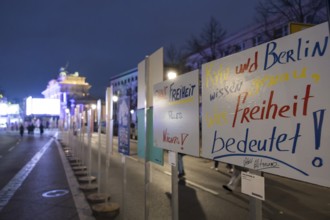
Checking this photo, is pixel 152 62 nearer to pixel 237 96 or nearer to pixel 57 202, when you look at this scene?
pixel 237 96

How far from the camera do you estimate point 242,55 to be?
276 cm

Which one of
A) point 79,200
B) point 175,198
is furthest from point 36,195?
point 175,198

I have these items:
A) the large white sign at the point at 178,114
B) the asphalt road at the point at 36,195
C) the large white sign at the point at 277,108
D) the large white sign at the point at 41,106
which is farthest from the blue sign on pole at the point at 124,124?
the large white sign at the point at 41,106

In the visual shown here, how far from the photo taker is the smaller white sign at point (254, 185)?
8.34 ft

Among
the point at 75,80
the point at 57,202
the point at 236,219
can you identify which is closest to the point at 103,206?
the point at 57,202

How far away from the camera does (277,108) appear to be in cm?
237

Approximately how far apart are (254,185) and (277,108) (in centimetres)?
68

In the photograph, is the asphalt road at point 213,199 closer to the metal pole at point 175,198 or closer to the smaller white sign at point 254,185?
the metal pole at point 175,198

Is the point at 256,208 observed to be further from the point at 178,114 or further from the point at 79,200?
the point at 79,200

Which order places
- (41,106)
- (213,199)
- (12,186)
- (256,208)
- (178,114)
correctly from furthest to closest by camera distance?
(41,106) < (12,186) < (213,199) < (178,114) < (256,208)

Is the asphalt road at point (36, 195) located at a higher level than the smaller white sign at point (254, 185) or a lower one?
lower

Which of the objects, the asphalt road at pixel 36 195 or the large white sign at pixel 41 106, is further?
the large white sign at pixel 41 106

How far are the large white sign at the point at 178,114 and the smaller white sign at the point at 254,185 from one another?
0.90m

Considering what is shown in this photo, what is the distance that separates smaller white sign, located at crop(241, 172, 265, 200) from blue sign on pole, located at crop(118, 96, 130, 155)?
3.51 m
